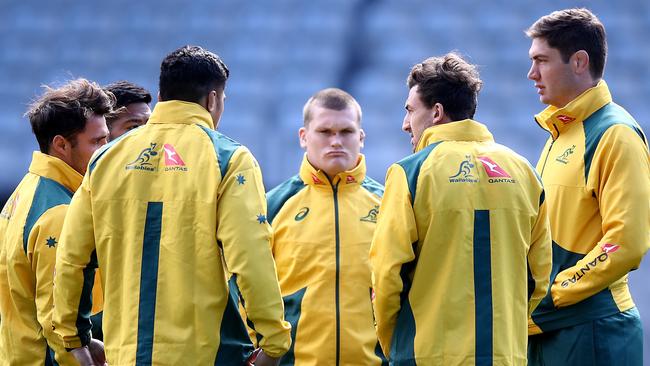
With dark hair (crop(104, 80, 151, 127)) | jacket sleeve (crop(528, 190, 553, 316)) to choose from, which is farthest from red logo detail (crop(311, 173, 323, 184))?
jacket sleeve (crop(528, 190, 553, 316))

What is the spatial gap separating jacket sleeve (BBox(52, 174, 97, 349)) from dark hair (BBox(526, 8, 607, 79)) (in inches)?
74.1

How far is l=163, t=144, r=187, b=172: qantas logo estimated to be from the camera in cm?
298

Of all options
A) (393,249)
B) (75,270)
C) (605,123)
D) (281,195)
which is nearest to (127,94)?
(281,195)

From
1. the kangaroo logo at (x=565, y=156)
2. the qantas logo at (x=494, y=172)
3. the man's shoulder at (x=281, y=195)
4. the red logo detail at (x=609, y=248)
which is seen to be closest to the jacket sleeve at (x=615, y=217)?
the red logo detail at (x=609, y=248)

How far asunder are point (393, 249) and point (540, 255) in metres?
0.56

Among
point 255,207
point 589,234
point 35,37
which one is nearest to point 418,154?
point 255,207

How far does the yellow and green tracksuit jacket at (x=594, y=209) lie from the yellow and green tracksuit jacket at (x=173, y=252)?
3.76ft

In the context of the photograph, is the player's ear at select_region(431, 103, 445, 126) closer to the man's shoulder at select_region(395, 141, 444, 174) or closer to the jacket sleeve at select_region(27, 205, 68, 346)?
the man's shoulder at select_region(395, 141, 444, 174)

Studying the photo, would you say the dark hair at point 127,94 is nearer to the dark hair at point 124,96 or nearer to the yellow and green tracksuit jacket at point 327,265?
the dark hair at point 124,96

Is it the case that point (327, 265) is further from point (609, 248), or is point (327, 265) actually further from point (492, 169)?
point (609, 248)

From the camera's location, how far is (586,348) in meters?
3.45

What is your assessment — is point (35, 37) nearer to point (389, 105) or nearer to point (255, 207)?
point (389, 105)

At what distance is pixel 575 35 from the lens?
12.0ft

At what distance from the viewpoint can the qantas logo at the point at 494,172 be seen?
10.2ft
